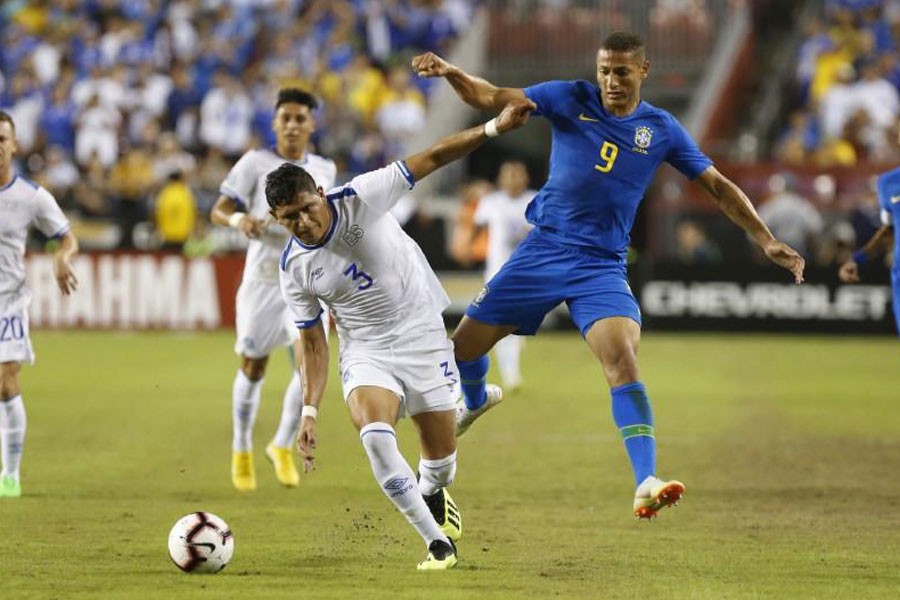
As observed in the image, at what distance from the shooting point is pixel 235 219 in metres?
10.4

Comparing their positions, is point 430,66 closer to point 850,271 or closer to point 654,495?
point 654,495

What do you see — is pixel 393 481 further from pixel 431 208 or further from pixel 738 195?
pixel 431 208

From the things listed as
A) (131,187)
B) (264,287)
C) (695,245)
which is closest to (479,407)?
(264,287)

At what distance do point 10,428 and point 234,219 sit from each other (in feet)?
6.55

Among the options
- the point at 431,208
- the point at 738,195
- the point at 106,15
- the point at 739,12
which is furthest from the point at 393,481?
the point at 106,15

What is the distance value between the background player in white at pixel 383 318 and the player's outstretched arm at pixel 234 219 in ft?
7.65

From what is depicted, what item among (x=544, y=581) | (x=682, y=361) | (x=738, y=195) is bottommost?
(x=682, y=361)

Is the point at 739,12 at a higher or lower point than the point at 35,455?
higher

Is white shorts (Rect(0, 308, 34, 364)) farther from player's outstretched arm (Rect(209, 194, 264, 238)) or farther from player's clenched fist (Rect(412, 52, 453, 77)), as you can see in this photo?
player's clenched fist (Rect(412, 52, 453, 77))

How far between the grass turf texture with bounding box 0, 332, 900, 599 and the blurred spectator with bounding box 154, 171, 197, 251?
5.81 meters

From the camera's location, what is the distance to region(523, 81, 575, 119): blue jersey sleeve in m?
8.76

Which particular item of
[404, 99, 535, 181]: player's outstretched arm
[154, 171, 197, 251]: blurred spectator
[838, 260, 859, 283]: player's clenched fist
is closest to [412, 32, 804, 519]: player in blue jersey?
[404, 99, 535, 181]: player's outstretched arm

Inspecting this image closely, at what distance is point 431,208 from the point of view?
25703mm

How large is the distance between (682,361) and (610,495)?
9.74m
